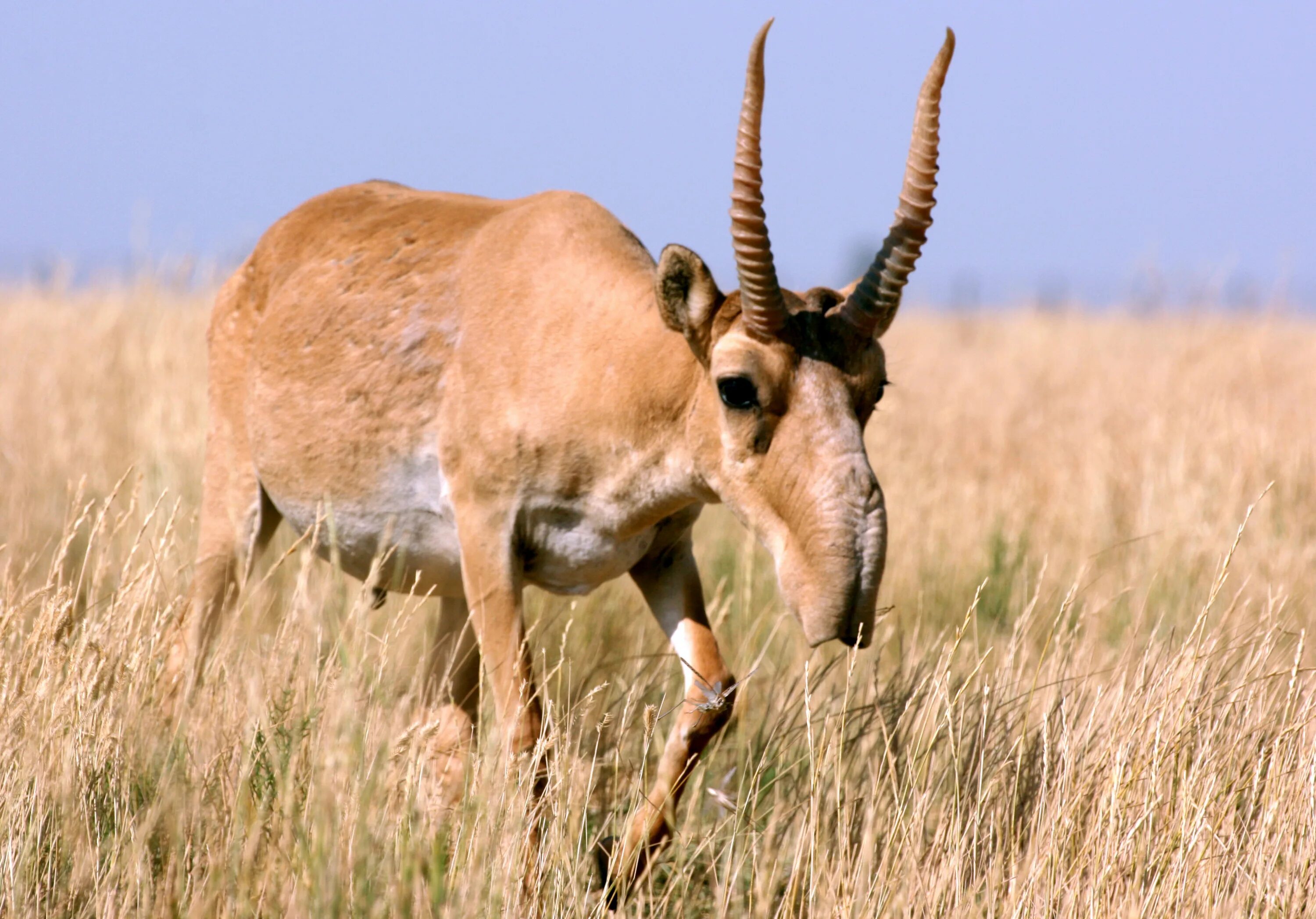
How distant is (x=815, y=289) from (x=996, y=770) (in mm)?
1517

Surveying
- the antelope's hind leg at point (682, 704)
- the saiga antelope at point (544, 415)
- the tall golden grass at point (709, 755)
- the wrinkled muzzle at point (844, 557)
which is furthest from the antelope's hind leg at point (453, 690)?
the wrinkled muzzle at point (844, 557)

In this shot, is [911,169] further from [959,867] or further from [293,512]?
[293,512]

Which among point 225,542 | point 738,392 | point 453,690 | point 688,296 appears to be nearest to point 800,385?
point 738,392

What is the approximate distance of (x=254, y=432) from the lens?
533cm

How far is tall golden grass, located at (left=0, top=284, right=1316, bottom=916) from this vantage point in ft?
10.6

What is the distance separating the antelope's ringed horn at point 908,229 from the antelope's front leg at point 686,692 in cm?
117

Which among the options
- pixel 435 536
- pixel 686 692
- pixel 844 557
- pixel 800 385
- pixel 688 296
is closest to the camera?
pixel 844 557

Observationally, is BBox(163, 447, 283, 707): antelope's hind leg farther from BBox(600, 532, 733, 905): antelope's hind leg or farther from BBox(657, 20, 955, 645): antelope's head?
BBox(657, 20, 955, 645): antelope's head

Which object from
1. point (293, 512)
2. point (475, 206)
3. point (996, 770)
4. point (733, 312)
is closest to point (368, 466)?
point (293, 512)

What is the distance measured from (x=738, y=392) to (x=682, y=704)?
1013mm

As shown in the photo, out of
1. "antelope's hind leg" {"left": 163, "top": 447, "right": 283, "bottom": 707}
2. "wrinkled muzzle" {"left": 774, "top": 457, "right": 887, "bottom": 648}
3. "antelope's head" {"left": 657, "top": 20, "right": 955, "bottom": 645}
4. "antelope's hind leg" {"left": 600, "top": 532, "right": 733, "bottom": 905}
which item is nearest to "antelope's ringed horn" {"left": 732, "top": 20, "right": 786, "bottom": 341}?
"antelope's head" {"left": 657, "top": 20, "right": 955, "bottom": 645}

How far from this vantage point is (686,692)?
4.49 m

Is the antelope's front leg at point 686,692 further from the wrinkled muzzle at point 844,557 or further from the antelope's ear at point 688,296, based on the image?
the antelope's ear at point 688,296

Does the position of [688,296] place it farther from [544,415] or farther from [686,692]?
[686,692]
